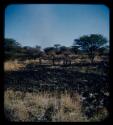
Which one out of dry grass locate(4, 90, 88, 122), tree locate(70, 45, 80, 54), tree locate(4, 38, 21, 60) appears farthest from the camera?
tree locate(70, 45, 80, 54)

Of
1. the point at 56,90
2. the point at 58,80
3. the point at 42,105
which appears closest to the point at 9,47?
the point at 42,105

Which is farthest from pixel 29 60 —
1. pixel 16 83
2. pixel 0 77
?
pixel 0 77

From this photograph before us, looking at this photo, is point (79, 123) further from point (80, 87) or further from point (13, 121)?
point (80, 87)

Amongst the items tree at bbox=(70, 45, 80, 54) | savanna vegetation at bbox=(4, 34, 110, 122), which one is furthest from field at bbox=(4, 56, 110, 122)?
tree at bbox=(70, 45, 80, 54)

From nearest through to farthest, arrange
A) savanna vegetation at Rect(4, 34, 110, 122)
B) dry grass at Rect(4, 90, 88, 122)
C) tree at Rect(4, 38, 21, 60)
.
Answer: tree at Rect(4, 38, 21, 60) → dry grass at Rect(4, 90, 88, 122) → savanna vegetation at Rect(4, 34, 110, 122)

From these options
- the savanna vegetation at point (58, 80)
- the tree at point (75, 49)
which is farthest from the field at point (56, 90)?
the tree at point (75, 49)

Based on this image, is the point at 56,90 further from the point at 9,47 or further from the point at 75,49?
the point at 9,47

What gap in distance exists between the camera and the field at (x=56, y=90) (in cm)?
328

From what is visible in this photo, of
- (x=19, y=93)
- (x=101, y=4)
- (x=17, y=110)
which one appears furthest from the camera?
(x=19, y=93)

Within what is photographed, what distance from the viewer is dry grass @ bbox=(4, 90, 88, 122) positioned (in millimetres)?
3208

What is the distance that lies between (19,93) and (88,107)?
119cm

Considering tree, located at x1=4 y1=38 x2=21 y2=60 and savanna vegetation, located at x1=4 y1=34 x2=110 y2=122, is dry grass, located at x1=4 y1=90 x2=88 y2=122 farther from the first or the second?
tree, located at x1=4 y1=38 x2=21 y2=60

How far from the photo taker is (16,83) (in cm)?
439

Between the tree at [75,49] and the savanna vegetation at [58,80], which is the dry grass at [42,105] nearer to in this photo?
the savanna vegetation at [58,80]
